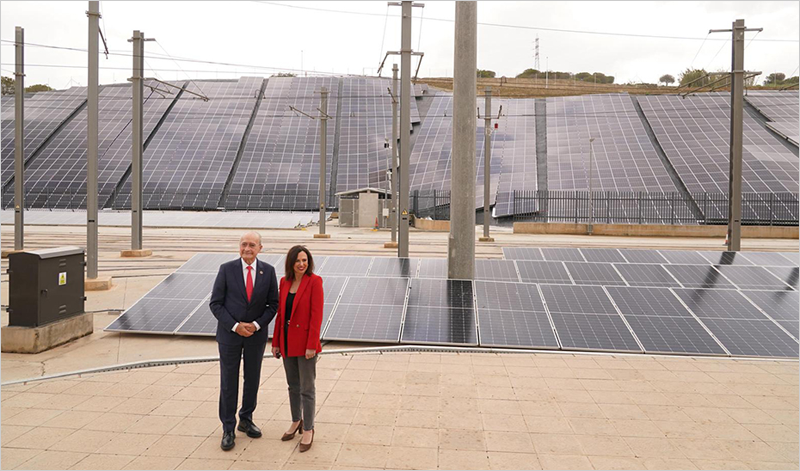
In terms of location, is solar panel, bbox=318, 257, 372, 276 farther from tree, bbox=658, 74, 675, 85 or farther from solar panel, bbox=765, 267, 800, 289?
tree, bbox=658, 74, 675, 85

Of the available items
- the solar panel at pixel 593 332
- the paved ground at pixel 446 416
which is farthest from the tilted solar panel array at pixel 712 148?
the paved ground at pixel 446 416

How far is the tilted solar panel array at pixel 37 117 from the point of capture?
165 ft

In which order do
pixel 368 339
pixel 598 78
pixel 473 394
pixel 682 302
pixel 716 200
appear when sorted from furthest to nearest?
pixel 598 78
pixel 716 200
pixel 682 302
pixel 368 339
pixel 473 394

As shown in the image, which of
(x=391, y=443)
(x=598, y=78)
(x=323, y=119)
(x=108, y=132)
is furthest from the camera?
(x=598, y=78)

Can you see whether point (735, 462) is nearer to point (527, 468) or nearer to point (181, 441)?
point (527, 468)

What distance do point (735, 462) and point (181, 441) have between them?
4.56 metres

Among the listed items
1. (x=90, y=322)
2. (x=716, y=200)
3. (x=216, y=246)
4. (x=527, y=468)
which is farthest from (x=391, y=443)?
(x=716, y=200)

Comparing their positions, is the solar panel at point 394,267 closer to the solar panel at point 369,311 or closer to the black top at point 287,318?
the solar panel at point 369,311

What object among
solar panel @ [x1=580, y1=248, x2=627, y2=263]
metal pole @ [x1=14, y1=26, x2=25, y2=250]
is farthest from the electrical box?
metal pole @ [x1=14, y1=26, x2=25, y2=250]

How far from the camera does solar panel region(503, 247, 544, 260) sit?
11008mm

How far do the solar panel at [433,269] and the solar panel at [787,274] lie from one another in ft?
18.4

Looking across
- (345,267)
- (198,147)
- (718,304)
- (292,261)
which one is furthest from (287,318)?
(198,147)

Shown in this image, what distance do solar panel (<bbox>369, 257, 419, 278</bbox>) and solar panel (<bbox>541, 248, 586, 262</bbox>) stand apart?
2540mm

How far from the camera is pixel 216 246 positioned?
81.1 feet
